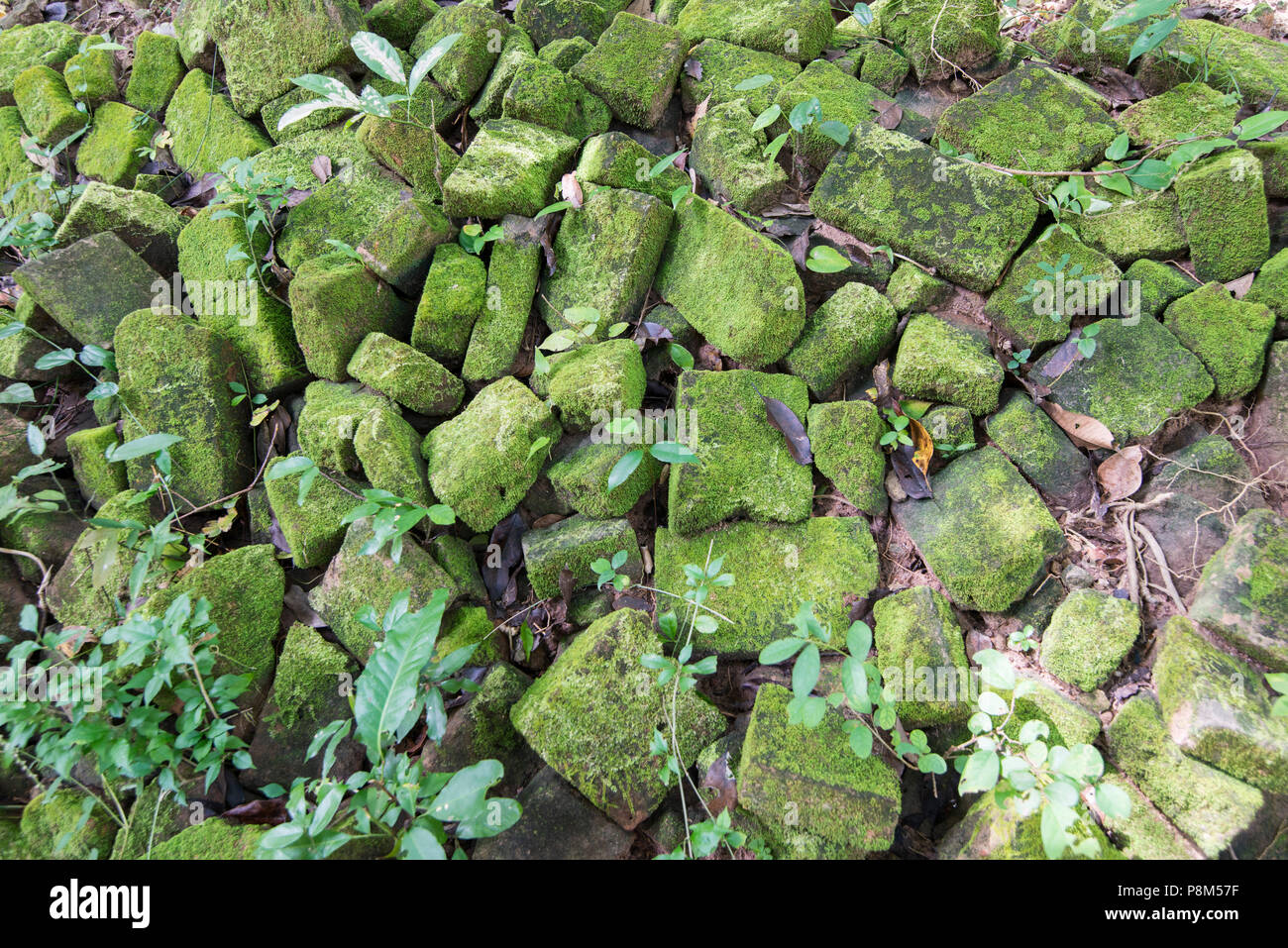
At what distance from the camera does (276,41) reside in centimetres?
302

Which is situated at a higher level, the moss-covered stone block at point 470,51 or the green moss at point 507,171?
the moss-covered stone block at point 470,51

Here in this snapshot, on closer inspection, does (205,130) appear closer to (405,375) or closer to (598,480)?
(405,375)

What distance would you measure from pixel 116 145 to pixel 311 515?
2665 millimetres

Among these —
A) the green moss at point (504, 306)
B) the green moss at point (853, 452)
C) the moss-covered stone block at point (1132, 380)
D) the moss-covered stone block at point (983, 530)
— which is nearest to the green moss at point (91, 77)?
the green moss at point (504, 306)

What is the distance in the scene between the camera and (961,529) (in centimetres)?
210

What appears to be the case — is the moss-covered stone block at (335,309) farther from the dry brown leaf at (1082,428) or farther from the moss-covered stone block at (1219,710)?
the moss-covered stone block at (1219,710)

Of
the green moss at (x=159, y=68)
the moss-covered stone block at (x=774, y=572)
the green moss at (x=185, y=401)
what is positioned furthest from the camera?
the green moss at (x=159, y=68)

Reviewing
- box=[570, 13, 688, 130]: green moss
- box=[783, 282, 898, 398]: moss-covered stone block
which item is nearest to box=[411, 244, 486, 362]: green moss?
box=[570, 13, 688, 130]: green moss

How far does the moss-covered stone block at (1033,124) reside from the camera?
247 cm

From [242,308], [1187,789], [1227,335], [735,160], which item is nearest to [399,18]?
[242,308]

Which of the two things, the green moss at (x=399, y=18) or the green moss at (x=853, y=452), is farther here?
the green moss at (x=399, y=18)

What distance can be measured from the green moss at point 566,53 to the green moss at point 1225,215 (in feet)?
8.04

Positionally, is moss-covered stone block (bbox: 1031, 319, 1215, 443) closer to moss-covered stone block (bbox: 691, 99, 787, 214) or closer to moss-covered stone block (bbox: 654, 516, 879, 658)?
moss-covered stone block (bbox: 654, 516, 879, 658)
